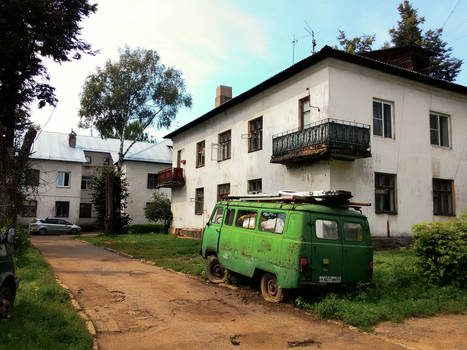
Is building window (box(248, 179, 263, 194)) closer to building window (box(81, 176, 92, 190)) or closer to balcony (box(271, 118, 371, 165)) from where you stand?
balcony (box(271, 118, 371, 165))

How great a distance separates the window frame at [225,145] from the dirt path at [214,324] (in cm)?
1344

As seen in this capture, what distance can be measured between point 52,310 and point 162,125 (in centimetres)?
3198

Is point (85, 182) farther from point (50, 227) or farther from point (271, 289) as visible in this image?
point (271, 289)

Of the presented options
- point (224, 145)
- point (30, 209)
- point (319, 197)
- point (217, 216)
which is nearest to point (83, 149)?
point (30, 209)

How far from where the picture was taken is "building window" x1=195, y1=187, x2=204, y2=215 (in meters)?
24.9

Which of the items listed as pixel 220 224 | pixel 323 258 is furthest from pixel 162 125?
pixel 323 258

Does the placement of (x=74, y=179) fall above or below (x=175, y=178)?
above

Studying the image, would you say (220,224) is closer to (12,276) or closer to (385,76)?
(12,276)

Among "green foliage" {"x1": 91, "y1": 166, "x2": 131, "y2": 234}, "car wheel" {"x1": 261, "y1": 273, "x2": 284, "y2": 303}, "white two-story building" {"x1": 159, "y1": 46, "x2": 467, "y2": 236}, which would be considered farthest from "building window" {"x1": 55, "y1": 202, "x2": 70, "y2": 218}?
"car wheel" {"x1": 261, "y1": 273, "x2": 284, "y2": 303}

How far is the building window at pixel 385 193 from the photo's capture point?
15859 mm

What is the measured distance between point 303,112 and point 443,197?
25.3 ft

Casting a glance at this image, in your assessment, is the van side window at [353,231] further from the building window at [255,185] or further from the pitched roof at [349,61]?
the building window at [255,185]

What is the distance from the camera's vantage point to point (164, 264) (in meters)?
12.5

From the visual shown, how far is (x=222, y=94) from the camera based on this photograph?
26984 mm
